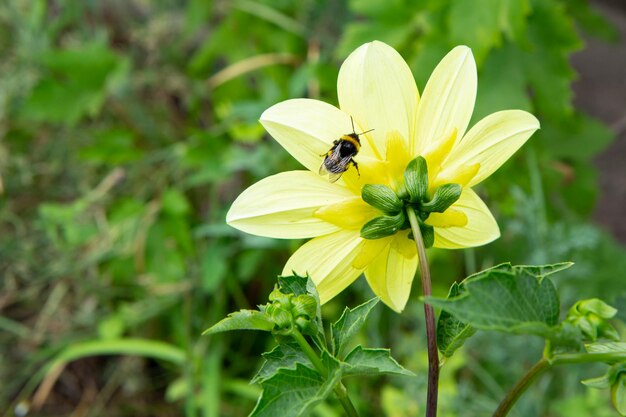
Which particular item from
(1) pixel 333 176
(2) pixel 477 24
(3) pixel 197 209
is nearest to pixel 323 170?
(1) pixel 333 176

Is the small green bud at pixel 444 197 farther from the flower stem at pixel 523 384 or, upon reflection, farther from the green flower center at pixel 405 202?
the flower stem at pixel 523 384

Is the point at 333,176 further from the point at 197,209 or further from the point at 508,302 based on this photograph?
the point at 197,209

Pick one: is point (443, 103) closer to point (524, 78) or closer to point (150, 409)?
point (524, 78)

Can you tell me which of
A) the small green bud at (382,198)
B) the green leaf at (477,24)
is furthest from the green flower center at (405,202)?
the green leaf at (477,24)

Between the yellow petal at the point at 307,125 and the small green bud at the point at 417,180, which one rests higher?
the yellow petal at the point at 307,125

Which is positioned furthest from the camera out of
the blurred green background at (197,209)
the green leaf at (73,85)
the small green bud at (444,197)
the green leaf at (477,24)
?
the green leaf at (73,85)

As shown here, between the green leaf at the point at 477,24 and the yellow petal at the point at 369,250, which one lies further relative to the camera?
the green leaf at the point at 477,24

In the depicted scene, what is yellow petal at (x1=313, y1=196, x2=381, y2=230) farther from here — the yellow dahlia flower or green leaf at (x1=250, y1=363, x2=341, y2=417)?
green leaf at (x1=250, y1=363, x2=341, y2=417)
